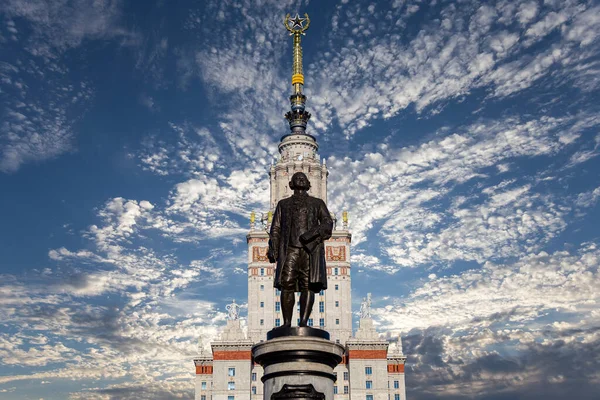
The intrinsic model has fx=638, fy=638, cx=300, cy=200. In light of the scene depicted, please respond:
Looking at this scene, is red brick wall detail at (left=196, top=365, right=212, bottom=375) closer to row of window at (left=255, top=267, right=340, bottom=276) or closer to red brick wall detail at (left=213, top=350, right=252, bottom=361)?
red brick wall detail at (left=213, top=350, right=252, bottom=361)

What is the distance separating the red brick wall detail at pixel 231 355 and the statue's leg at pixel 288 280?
78.6 meters

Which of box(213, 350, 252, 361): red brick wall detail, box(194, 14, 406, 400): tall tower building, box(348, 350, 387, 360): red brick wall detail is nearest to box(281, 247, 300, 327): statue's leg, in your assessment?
box(194, 14, 406, 400): tall tower building

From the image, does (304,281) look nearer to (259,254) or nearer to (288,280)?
(288,280)

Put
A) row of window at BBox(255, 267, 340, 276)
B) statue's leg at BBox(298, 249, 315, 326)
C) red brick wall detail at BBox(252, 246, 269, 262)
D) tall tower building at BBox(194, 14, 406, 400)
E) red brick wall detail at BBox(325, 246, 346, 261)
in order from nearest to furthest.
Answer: statue's leg at BBox(298, 249, 315, 326) < tall tower building at BBox(194, 14, 406, 400) < row of window at BBox(255, 267, 340, 276) < red brick wall detail at BBox(252, 246, 269, 262) < red brick wall detail at BBox(325, 246, 346, 261)

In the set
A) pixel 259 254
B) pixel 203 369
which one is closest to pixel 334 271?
pixel 259 254

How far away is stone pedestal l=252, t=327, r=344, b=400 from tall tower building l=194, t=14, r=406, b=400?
248 ft

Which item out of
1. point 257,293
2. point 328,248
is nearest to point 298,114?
point 328,248

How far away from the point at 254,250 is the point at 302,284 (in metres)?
83.3

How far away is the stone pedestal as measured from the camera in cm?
1595

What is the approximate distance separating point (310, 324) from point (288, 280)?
260 feet

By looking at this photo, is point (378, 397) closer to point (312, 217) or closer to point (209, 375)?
point (209, 375)

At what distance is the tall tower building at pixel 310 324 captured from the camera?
305 feet

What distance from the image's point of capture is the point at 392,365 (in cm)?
9781

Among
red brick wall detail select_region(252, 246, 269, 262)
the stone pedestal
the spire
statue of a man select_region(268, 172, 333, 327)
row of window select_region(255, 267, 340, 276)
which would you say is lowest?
the stone pedestal
